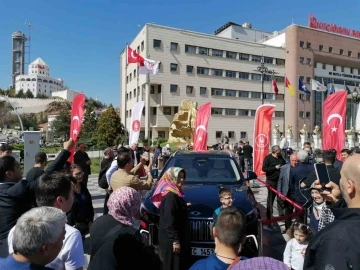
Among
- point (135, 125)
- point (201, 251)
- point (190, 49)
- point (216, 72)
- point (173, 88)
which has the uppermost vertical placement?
point (190, 49)

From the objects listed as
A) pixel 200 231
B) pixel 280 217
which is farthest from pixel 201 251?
pixel 280 217

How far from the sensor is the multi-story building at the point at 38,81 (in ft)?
503

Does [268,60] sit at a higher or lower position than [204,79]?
higher

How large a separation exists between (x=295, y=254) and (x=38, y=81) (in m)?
168

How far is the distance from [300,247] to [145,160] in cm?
337

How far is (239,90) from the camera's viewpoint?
185 ft

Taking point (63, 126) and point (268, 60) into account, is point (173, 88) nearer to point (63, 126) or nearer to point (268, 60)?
point (268, 60)

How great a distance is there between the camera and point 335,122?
30.3 feet

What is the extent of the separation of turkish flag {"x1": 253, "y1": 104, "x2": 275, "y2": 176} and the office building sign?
61077 mm

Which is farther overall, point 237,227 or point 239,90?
point 239,90

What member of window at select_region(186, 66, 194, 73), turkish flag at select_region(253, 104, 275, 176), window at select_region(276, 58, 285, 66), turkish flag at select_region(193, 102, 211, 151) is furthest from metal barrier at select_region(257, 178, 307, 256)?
window at select_region(276, 58, 285, 66)

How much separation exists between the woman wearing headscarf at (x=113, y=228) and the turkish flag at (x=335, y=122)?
808 cm

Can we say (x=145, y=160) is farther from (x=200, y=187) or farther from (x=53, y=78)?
(x=53, y=78)

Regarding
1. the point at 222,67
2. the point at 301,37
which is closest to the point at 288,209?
the point at 222,67
